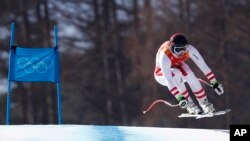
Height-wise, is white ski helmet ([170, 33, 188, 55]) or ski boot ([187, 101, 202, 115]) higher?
white ski helmet ([170, 33, 188, 55])

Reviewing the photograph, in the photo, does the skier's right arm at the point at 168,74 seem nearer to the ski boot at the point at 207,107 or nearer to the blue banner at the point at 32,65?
the ski boot at the point at 207,107

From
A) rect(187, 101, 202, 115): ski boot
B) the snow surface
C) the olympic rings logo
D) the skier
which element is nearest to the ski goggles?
the skier

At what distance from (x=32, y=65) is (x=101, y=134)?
11.3 feet

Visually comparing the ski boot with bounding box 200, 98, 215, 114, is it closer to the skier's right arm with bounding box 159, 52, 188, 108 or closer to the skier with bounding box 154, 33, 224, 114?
the skier with bounding box 154, 33, 224, 114

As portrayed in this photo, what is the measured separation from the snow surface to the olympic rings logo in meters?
2.38

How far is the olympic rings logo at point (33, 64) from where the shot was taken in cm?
1118

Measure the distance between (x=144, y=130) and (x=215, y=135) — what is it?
121 centimetres

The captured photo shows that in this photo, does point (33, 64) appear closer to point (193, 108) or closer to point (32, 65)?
point (32, 65)

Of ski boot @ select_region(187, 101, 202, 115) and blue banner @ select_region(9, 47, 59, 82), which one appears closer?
ski boot @ select_region(187, 101, 202, 115)

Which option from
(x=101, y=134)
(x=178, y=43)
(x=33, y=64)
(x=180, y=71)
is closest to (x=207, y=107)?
(x=180, y=71)

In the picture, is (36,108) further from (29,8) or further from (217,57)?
(217,57)

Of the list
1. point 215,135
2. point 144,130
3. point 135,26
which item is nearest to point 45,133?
point 144,130

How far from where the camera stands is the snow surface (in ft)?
26.0

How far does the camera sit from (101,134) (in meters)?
8.35
